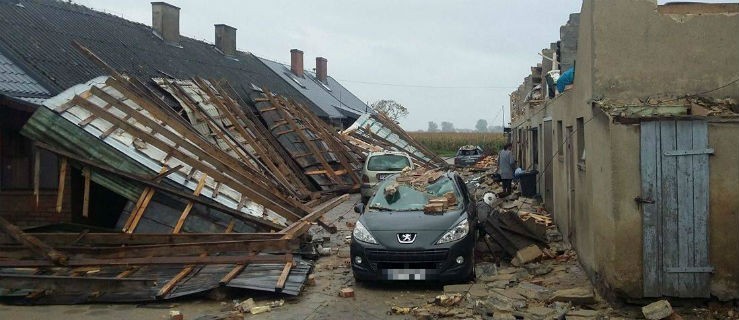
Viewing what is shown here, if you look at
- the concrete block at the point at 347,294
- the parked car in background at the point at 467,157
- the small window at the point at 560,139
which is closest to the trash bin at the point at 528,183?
the small window at the point at 560,139

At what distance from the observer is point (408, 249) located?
8.24m

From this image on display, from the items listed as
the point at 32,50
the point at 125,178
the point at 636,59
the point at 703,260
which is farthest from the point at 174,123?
the point at 703,260

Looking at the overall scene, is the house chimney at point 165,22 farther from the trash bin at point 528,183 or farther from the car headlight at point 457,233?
the car headlight at point 457,233

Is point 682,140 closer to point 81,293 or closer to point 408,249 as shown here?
point 408,249

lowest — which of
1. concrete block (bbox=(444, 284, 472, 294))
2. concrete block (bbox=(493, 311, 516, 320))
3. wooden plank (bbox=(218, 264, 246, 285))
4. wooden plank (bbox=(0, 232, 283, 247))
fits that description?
concrete block (bbox=(493, 311, 516, 320))

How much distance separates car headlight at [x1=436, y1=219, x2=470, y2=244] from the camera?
8367 millimetres

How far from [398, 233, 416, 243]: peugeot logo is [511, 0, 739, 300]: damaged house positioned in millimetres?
2307

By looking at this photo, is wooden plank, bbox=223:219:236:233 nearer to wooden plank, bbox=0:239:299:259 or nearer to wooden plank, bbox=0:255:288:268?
wooden plank, bbox=0:239:299:259

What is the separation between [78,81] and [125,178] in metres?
5.84

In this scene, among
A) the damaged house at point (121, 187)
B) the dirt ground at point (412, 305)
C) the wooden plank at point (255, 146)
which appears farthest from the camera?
the wooden plank at point (255, 146)

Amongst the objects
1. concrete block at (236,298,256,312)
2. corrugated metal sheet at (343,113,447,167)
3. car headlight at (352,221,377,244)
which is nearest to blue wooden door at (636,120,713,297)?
car headlight at (352,221,377,244)

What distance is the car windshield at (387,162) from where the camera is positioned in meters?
18.8

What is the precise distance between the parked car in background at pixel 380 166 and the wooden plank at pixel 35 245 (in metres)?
10.2

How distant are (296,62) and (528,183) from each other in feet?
81.5
